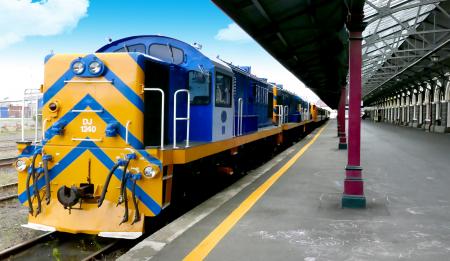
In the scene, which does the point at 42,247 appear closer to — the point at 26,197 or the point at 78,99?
the point at 26,197

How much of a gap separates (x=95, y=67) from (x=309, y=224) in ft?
12.0

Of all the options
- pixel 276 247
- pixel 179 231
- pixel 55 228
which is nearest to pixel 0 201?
pixel 55 228

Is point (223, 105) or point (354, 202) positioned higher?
point (223, 105)

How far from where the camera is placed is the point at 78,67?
5.93 m

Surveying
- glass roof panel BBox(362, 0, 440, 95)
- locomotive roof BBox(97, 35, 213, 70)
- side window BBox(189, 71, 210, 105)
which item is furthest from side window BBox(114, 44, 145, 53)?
glass roof panel BBox(362, 0, 440, 95)

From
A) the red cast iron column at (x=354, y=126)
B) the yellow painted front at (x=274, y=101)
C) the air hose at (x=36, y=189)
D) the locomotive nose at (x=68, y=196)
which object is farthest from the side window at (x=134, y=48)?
the yellow painted front at (x=274, y=101)

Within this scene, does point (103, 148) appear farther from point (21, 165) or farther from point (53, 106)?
point (21, 165)

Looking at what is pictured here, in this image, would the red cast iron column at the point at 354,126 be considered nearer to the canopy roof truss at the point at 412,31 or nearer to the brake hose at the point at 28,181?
the brake hose at the point at 28,181

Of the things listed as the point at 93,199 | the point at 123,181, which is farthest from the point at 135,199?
the point at 93,199

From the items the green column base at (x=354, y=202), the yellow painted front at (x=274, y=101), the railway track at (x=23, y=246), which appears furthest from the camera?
the yellow painted front at (x=274, y=101)

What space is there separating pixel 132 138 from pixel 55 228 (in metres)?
1.56

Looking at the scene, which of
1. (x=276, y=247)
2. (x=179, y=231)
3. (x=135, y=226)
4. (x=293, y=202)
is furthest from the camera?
(x=293, y=202)

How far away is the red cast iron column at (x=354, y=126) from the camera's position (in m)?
6.28

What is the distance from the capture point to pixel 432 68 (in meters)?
28.4
